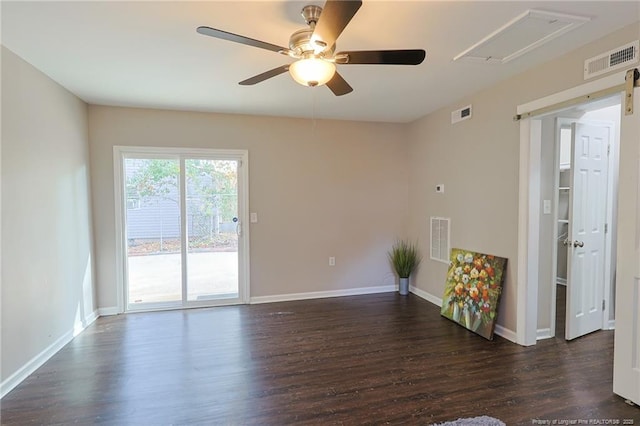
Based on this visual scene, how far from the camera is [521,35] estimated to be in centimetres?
236

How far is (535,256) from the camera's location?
3162 millimetres

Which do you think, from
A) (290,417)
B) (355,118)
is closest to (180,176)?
(355,118)

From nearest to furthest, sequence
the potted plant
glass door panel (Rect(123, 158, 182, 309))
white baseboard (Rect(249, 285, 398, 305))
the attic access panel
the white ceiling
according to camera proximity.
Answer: the white ceiling → the attic access panel → glass door panel (Rect(123, 158, 182, 309)) → white baseboard (Rect(249, 285, 398, 305)) → the potted plant

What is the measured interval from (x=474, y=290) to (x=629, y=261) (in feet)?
4.97

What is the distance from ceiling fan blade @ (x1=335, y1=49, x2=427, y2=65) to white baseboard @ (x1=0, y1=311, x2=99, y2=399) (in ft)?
10.5

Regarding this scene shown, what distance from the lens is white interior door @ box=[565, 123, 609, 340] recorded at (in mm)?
3234

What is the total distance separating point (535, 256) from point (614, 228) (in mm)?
1116

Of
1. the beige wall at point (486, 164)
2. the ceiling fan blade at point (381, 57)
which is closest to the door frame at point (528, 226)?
the beige wall at point (486, 164)

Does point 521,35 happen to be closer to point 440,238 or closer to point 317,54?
point 317,54

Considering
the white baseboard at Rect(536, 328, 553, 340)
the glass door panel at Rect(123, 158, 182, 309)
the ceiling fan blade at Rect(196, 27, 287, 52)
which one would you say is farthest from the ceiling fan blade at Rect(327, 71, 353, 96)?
the white baseboard at Rect(536, 328, 553, 340)

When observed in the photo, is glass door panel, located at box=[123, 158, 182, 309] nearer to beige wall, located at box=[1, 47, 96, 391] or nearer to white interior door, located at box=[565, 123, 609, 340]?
beige wall, located at box=[1, 47, 96, 391]

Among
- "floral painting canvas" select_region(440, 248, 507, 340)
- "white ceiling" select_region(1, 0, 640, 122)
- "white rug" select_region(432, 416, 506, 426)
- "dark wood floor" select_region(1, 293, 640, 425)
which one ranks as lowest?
"dark wood floor" select_region(1, 293, 640, 425)

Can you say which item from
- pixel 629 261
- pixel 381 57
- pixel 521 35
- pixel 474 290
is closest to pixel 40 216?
pixel 381 57

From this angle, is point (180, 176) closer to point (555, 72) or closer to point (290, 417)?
point (290, 417)
